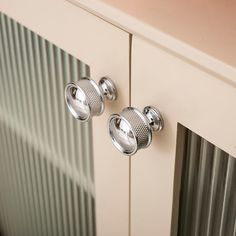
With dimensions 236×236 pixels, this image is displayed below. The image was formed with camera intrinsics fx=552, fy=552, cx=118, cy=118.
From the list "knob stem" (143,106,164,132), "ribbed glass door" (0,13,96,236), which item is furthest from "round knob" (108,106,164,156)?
"ribbed glass door" (0,13,96,236)

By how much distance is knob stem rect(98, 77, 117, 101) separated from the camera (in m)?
0.51

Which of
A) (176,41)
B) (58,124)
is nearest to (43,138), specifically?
(58,124)

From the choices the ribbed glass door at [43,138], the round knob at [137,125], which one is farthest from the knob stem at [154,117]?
the ribbed glass door at [43,138]

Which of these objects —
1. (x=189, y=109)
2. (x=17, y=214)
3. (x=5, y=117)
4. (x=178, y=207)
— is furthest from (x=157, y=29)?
(x=17, y=214)

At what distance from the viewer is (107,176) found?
1.94 ft

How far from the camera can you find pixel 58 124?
67 centimetres

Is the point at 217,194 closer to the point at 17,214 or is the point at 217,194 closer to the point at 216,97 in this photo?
the point at 216,97

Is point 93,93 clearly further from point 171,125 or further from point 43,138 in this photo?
point 43,138

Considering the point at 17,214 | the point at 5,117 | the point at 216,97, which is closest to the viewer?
the point at 216,97

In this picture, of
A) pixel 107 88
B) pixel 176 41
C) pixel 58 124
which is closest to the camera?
pixel 176 41

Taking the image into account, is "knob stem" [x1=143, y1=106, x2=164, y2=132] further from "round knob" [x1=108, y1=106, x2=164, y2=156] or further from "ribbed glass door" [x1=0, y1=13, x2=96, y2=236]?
"ribbed glass door" [x1=0, y1=13, x2=96, y2=236]

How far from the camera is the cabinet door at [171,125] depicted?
41 centimetres

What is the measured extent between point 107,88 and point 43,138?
233 mm

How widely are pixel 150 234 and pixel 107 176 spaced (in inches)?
3.0
